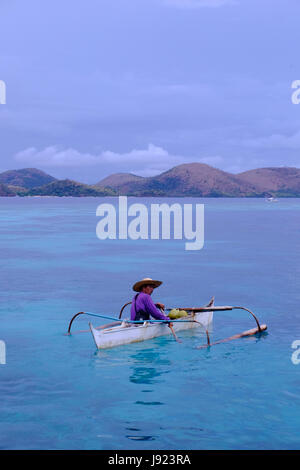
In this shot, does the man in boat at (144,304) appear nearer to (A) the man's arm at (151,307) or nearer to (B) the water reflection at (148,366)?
(A) the man's arm at (151,307)

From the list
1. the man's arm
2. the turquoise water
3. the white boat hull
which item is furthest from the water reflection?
the man's arm

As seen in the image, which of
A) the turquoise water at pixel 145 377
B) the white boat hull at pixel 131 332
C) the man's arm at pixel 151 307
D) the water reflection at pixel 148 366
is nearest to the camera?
the turquoise water at pixel 145 377

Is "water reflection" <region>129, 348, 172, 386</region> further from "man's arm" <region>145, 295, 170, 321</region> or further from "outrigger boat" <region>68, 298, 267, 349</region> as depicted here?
"man's arm" <region>145, 295, 170, 321</region>

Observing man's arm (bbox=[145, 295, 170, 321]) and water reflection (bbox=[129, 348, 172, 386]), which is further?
man's arm (bbox=[145, 295, 170, 321])

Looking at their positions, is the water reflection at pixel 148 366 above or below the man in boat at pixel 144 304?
below

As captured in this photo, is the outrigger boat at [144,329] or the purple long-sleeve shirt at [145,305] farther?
the purple long-sleeve shirt at [145,305]

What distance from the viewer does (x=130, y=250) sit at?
148 feet

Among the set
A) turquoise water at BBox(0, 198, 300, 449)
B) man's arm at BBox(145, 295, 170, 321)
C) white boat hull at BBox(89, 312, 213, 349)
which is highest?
man's arm at BBox(145, 295, 170, 321)

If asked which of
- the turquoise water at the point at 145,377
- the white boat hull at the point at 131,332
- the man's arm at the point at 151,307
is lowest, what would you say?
the turquoise water at the point at 145,377

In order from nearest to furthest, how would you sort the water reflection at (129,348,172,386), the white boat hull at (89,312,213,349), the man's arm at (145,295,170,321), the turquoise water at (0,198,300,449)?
the turquoise water at (0,198,300,449), the water reflection at (129,348,172,386), the white boat hull at (89,312,213,349), the man's arm at (145,295,170,321)

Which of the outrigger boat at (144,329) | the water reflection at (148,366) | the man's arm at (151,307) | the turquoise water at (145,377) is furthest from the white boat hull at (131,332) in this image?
the water reflection at (148,366)

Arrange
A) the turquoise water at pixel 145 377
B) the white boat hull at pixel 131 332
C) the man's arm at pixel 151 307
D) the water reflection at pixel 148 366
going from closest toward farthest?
Result: the turquoise water at pixel 145 377 < the water reflection at pixel 148 366 < the white boat hull at pixel 131 332 < the man's arm at pixel 151 307
